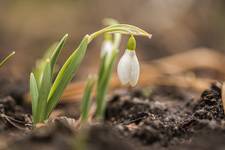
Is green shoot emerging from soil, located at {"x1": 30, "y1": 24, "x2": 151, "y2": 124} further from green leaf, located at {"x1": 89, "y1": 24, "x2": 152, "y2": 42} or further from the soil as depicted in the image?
the soil

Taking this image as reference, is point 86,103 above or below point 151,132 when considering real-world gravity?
above

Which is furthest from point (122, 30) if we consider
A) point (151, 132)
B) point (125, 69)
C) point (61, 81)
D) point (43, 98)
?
point (151, 132)

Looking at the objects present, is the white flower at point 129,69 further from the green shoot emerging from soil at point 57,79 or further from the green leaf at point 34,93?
the green leaf at point 34,93

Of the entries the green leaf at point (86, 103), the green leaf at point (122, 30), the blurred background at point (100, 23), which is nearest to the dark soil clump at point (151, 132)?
the green leaf at point (86, 103)

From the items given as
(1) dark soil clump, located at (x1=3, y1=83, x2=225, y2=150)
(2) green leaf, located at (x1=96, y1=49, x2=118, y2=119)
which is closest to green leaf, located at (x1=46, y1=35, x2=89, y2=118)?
(1) dark soil clump, located at (x1=3, y1=83, x2=225, y2=150)

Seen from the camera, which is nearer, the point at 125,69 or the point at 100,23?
the point at 125,69

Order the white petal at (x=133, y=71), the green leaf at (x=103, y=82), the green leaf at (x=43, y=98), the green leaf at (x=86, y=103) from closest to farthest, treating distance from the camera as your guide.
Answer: the green leaf at (x=43, y=98)
the white petal at (x=133, y=71)
the green leaf at (x=86, y=103)
the green leaf at (x=103, y=82)

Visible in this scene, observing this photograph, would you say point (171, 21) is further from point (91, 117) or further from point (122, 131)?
point (122, 131)

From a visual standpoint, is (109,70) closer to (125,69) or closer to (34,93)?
(125,69)

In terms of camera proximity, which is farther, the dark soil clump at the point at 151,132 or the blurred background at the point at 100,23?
the blurred background at the point at 100,23
